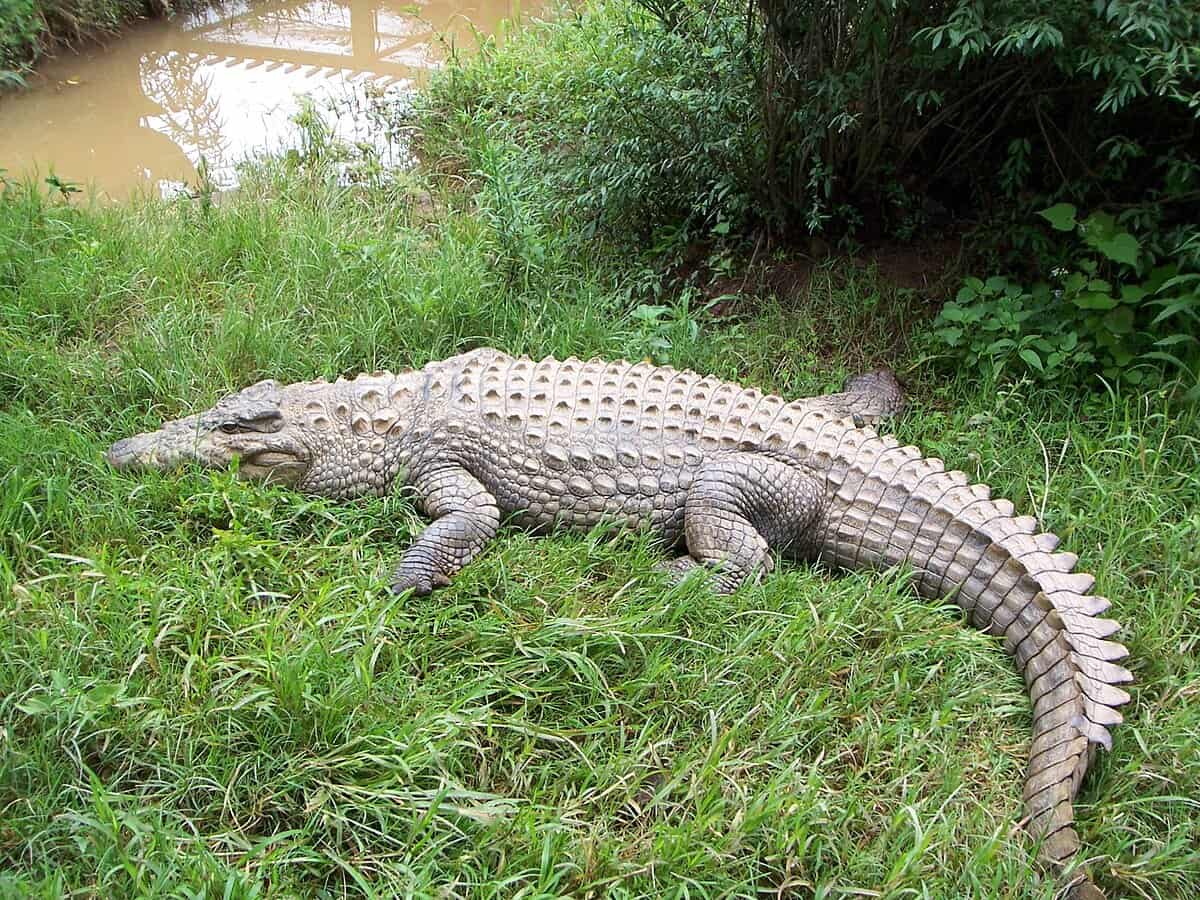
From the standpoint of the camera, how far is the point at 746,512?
392cm

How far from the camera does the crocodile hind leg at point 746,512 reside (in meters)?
3.84

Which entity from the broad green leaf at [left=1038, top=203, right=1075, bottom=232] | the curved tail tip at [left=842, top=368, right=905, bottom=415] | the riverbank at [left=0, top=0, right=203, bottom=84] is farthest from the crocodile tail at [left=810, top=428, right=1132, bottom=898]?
the riverbank at [left=0, top=0, right=203, bottom=84]

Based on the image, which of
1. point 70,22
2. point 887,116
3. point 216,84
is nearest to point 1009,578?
point 887,116

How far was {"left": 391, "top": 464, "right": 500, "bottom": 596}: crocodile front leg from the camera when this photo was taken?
3.72 metres

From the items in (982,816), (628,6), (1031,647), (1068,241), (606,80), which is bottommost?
(982,816)

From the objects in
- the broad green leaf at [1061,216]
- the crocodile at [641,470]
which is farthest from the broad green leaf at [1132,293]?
the crocodile at [641,470]

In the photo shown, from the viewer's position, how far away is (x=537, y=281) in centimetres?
547

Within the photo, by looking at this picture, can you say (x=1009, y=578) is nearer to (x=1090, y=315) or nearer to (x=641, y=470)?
(x=641, y=470)

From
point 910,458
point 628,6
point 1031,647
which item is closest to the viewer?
point 1031,647

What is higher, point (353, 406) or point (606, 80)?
point (606, 80)

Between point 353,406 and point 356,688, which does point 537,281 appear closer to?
point 353,406

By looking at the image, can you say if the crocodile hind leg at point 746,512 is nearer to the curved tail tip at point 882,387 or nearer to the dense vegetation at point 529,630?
the dense vegetation at point 529,630

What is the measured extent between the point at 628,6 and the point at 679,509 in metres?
4.86

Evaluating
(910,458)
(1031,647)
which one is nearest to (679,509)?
(910,458)
